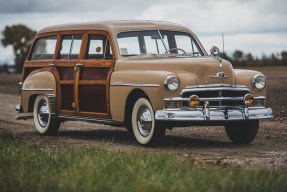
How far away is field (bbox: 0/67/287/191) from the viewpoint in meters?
6.77

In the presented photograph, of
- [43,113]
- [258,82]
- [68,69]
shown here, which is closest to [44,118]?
[43,113]

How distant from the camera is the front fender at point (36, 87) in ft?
42.2

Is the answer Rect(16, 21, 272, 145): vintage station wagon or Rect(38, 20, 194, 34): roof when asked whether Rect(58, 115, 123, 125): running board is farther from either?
Rect(38, 20, 194, 34): roof

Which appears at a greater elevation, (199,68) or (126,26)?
(126,26)

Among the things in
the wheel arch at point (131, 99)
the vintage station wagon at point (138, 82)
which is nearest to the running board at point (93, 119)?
the vintage station wagon at point (138, 82)

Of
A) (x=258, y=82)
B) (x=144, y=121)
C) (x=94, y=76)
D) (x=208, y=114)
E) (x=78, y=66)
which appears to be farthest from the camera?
(x=78, y=66)

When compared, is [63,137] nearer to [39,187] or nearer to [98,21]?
[98,21]

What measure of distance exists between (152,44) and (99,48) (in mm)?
820

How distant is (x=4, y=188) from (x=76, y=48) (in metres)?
5.70

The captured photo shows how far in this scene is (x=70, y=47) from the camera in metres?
12.7

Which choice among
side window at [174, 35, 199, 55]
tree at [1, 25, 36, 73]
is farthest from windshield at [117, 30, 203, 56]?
tree at [1, 25, 36, 73]

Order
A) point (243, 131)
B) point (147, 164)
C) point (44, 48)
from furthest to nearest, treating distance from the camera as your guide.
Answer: point (44, 48)
point (243, 131)
point (147, 164)

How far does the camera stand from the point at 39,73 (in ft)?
43.5

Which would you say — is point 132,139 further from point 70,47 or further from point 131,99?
point 70,47
